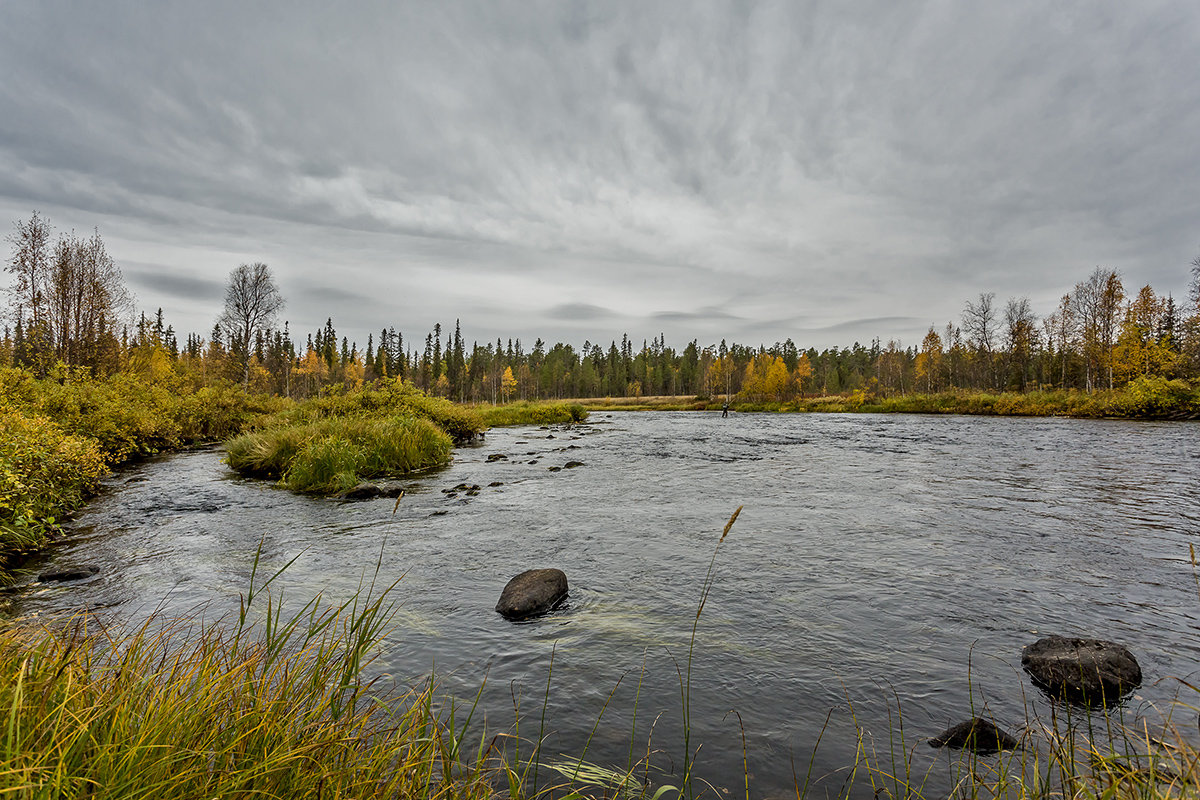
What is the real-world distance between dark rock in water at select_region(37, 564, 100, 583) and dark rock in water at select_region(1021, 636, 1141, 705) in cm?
1140

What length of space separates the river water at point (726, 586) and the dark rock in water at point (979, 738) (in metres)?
0.20

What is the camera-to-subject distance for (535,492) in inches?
587

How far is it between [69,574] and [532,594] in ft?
20.9

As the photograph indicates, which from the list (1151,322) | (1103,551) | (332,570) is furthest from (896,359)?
(332,570)

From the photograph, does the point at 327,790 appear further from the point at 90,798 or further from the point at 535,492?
the point at 535,492

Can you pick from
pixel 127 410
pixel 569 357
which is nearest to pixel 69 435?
pixel 127 410

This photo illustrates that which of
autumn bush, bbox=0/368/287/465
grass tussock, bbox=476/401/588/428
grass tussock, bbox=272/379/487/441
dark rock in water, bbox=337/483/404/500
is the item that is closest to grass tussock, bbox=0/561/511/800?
dark rock in water, bbox=337/483/404/500

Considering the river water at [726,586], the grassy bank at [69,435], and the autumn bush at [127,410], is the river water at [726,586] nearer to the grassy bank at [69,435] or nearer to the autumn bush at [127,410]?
the grassy bank at [69,435]

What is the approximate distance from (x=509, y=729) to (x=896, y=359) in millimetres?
128499

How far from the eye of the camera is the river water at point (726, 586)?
4.74 m

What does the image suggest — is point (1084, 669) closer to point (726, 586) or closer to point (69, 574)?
point (726, 586)

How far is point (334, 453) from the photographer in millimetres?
15367

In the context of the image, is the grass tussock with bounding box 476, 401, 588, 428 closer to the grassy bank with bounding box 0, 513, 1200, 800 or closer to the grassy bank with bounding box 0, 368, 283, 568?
the grassy bank with bounding box 0, 368, 283, 568

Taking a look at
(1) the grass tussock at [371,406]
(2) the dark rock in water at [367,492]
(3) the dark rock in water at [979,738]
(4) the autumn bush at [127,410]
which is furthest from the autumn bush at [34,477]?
(3) the dark rock in water at [979,738]
